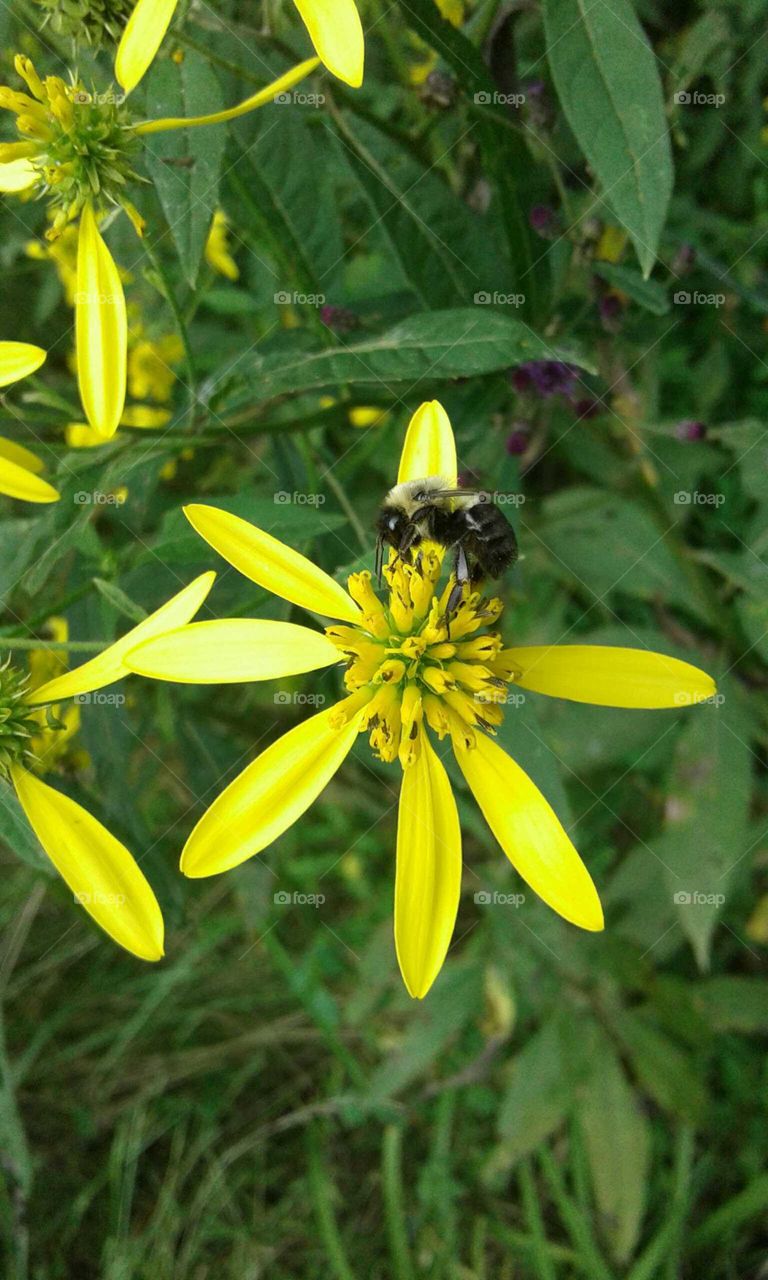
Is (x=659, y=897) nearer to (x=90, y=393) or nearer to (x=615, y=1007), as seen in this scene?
(x=615, y=1007)

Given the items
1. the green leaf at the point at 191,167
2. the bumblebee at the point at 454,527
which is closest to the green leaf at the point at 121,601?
the bumblebee at the point at 454,527

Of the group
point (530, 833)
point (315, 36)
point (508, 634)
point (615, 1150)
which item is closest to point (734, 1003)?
point (615, 1150)

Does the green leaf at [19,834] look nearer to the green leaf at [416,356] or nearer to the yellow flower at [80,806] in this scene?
the yellow flower at [80,806]

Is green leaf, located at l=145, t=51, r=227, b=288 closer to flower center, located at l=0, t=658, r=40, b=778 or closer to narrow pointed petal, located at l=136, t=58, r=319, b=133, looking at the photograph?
narrow pointed petal, located at l=136, t=58, r=319, b=133

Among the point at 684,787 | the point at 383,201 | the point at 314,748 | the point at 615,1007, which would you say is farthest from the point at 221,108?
the point at 615,1007

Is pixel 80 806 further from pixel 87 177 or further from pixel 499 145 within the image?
pixel 499 145

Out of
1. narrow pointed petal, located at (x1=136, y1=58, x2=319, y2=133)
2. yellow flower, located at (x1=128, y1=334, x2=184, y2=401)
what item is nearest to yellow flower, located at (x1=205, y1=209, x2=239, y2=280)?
yellow flower, located at (x1=128, y1=334, x2=184, y2=401)

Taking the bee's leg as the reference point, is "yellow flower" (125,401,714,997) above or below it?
below
